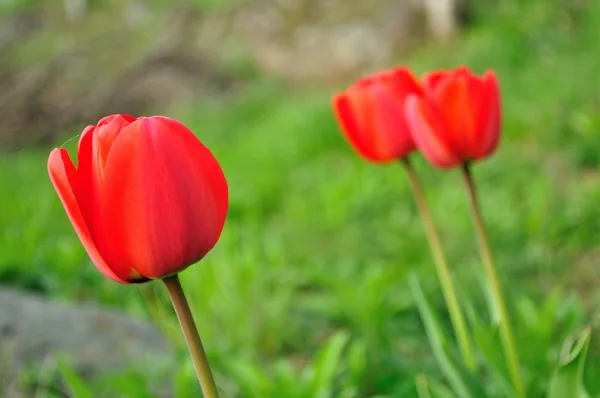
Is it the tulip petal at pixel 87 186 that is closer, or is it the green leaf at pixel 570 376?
the tulip petal at pixel 87 186

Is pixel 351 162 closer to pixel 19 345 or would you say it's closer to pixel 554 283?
pixel 554 283

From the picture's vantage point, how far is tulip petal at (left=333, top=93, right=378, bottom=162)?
111 centimetres

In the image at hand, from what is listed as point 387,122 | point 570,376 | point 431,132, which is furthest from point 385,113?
point 570,376

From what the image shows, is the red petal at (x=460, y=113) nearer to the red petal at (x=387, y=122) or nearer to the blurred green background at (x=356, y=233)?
the red petal at (x=387, y=122)

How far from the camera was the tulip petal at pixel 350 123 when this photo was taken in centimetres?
111

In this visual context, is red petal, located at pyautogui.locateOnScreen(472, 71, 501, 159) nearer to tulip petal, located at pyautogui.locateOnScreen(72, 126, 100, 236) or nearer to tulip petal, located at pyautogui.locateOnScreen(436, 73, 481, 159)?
tulip petal, located at pyautogui.locateOnScreen(436, 73, 481, 159)

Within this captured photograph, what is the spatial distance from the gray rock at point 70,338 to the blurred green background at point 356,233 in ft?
0.25

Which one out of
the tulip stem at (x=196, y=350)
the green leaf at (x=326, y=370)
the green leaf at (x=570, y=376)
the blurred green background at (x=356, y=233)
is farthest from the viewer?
the blurred green background at (x=356, y=233)

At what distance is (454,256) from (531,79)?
8.26 ft

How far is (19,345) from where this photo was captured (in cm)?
158

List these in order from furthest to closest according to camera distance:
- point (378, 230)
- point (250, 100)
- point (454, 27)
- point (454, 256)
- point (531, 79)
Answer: point (250, 100) < point (454, 27) < point (531, 79) < point (378, 230) < point (454, 256)

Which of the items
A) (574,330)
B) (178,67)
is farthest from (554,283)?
(178,67)

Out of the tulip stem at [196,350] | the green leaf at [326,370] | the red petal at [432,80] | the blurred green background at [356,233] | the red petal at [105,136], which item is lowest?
the blurred green background at [356,233]

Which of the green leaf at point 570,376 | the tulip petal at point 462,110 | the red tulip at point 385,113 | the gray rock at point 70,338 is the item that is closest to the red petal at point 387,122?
the red tulip at point 385,113
